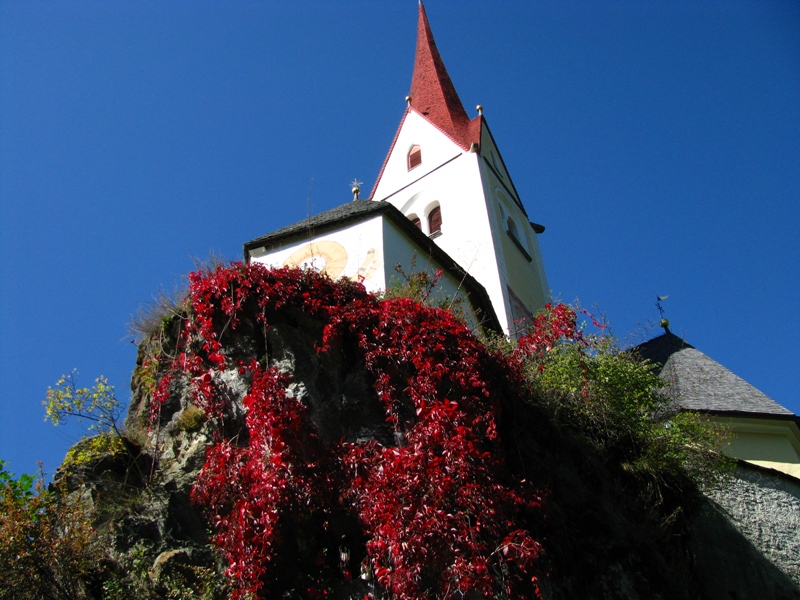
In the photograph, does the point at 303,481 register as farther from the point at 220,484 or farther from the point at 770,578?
the point at 770,578

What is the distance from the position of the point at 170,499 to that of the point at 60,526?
81 cm

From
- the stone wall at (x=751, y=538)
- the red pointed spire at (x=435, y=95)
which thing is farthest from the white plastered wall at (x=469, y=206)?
the stone wall at (x=751, y=538)

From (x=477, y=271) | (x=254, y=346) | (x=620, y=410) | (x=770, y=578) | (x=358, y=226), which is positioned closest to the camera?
(x=254, y=346)

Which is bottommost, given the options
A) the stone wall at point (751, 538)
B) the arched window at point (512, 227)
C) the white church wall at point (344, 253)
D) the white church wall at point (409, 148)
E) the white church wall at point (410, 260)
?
the stone wall at point (751, 538)

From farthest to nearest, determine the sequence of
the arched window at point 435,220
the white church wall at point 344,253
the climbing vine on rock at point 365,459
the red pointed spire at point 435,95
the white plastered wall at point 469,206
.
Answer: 1. the red pointed spire at point 435,95
2. the arched window at point 435,220
3. the white plastered wall at point 469,206
4. the white church wall at point 344,253
5. the climbing vine on rock at point 365,459

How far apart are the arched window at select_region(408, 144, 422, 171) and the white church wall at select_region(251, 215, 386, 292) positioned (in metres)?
11.4

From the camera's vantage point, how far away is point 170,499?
6184 millimetres

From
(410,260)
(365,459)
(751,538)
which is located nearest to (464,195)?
(410,260)

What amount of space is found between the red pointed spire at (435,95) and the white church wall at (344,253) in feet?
35.7

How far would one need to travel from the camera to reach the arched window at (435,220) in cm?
2120

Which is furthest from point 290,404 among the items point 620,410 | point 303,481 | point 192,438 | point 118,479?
point 620,410

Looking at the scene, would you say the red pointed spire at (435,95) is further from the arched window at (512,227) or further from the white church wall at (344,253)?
the white church wall at (344,253)

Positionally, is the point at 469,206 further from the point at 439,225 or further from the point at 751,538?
the point at 751,538

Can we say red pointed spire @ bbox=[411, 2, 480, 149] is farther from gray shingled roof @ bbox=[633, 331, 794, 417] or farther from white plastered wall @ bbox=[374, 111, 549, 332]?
gray shingled roof @ bbox=[633, 331, 794, 417]
